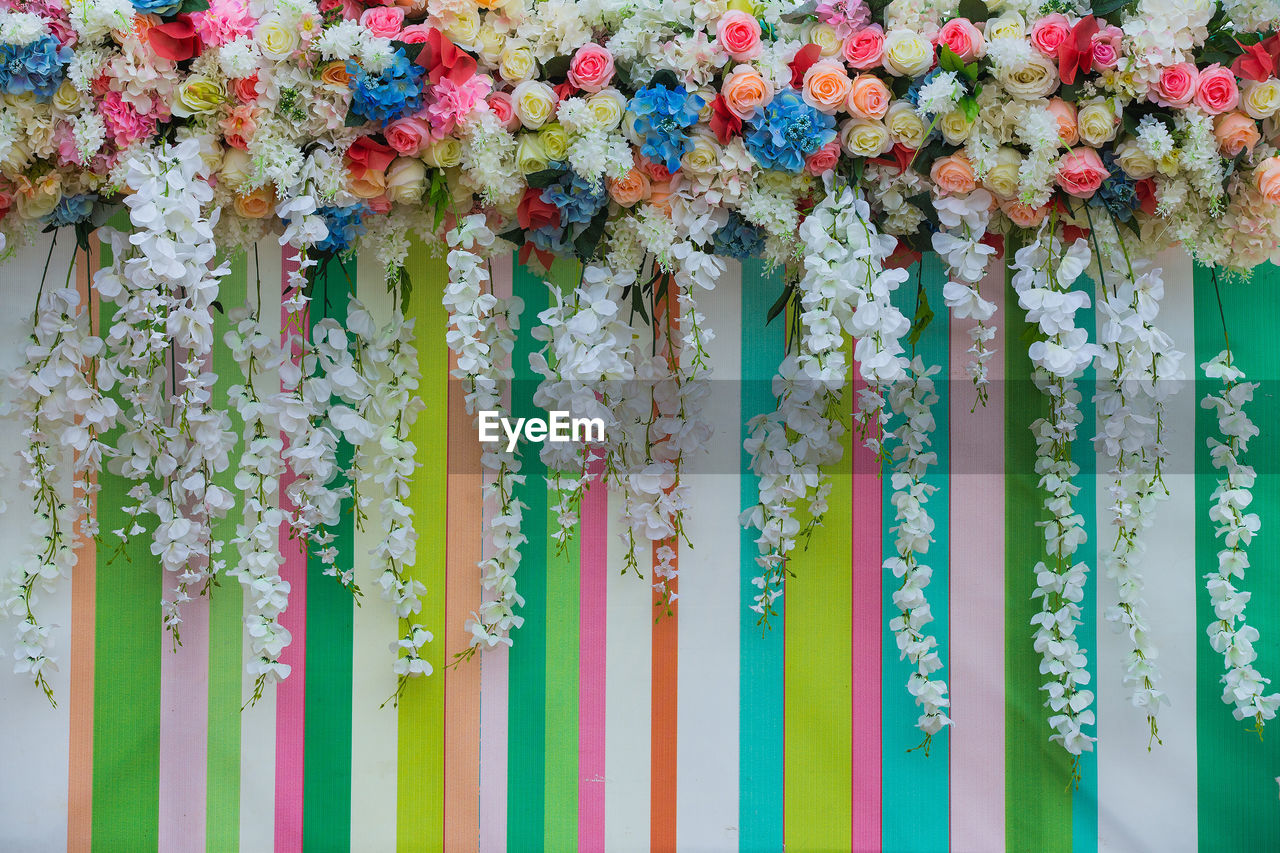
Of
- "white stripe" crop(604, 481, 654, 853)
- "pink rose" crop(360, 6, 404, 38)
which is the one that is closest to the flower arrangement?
"pink rose" crop(360, 6, 404, 38)

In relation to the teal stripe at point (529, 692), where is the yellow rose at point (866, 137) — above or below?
above

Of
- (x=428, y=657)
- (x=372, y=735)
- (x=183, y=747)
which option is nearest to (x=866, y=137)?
(x=428, y=657)

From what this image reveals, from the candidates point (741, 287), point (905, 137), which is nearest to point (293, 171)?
point (741, 287)

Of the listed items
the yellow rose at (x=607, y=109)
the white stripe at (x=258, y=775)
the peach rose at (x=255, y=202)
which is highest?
the yellow rose at (x=607, y=109)

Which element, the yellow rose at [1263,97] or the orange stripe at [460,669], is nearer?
the yellow rose at [1263,97]

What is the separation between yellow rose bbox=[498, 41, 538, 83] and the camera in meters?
1.41

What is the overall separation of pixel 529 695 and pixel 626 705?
193 millimetres

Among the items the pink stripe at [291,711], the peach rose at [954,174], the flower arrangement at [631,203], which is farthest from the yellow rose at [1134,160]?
the pink stripe at [291,711]

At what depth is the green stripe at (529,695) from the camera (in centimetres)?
174

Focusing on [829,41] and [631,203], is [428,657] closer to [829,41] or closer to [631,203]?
[631,203]

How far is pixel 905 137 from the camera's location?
1417mm

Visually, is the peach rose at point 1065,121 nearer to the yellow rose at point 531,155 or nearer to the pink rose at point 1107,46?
the pink rose at point 1107,46

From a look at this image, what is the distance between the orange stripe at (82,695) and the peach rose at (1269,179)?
2.08 meters

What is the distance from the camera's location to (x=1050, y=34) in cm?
138
